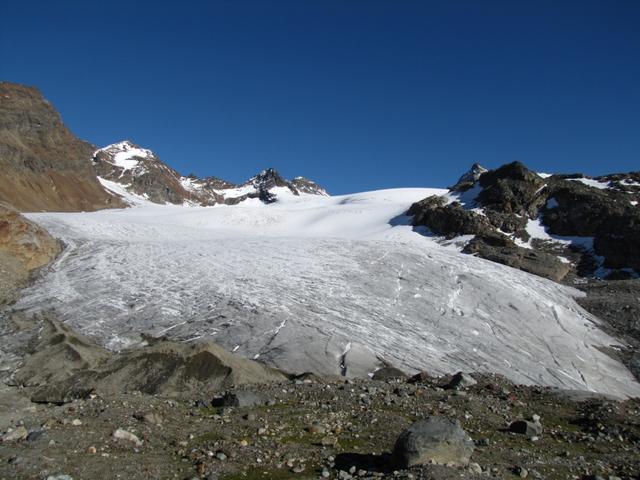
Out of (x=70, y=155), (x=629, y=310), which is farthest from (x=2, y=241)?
(x=70, y=155)

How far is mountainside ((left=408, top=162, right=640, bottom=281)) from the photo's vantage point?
46.7 m

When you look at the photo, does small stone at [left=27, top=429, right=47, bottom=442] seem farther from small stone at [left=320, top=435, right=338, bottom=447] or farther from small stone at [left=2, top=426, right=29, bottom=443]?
small stone at [left=320, top=435, right=338, bottom=447]

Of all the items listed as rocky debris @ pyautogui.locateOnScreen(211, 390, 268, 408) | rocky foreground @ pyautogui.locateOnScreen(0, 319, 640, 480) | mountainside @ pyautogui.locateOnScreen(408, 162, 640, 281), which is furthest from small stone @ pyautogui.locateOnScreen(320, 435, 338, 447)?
mountainside @ pyautogui.locateOnScreen(408, 162, 640, 281)

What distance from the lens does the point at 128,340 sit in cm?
1922

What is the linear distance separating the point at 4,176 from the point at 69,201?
74.2 ft

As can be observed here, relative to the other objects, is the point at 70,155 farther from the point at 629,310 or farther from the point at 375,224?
the point at 629,310

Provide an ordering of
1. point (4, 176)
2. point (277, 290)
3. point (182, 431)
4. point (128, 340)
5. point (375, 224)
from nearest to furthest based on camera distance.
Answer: point (182, 431) → point (128, 340) → point (277, 290) → point (375, 224) → point (4, 176)

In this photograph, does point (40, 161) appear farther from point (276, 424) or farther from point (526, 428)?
point (526, 428)

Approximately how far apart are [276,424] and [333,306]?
13197mm

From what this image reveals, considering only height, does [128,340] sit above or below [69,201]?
below

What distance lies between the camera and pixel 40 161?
14675 cm

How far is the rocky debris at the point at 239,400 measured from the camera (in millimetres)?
12273

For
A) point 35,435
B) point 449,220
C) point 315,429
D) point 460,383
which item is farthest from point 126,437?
point 449,220

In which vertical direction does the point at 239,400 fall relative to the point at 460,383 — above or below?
above
